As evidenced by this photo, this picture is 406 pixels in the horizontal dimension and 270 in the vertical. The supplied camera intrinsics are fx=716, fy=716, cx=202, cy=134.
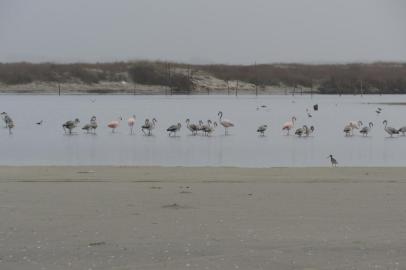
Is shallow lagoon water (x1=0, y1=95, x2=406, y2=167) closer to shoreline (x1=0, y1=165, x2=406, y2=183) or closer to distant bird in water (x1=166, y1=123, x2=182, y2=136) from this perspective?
distant bird in water (x1=166, y1=123, x2=182, y2=136)

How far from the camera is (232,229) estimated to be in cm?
514

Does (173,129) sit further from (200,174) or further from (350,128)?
(200,174)

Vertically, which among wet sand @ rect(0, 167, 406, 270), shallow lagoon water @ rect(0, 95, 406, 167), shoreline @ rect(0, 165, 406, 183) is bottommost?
shallow lagoon water @ rect(0, 95, 406, 167)

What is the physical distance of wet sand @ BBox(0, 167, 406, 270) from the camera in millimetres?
4316

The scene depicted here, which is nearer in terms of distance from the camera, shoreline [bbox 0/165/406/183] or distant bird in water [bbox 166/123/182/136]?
shoreline [bbox 0/165/406/183]

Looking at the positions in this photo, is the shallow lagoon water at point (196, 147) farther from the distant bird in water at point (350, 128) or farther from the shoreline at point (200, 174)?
the shoreline at point (200, 174)

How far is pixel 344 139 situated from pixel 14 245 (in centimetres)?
1344

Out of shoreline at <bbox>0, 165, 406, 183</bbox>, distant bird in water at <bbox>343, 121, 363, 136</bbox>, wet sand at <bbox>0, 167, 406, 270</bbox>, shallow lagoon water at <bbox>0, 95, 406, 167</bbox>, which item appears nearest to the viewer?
wet sand at <bbox>0, 167, 406, 270</bbox>

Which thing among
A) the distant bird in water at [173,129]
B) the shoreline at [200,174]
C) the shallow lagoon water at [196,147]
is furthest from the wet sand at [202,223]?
the distant bird in water at [173,129]

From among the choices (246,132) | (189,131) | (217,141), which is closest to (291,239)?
(217,141)

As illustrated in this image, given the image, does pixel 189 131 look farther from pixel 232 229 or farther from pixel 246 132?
pixel 232 229

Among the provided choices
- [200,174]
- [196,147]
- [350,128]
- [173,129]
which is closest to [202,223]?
[200,174]

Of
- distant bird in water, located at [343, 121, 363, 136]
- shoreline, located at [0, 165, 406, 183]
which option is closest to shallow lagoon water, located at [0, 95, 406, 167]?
distant bird in water, located at [343, 121, 363, 136]

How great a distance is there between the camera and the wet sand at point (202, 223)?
14.2 feet
